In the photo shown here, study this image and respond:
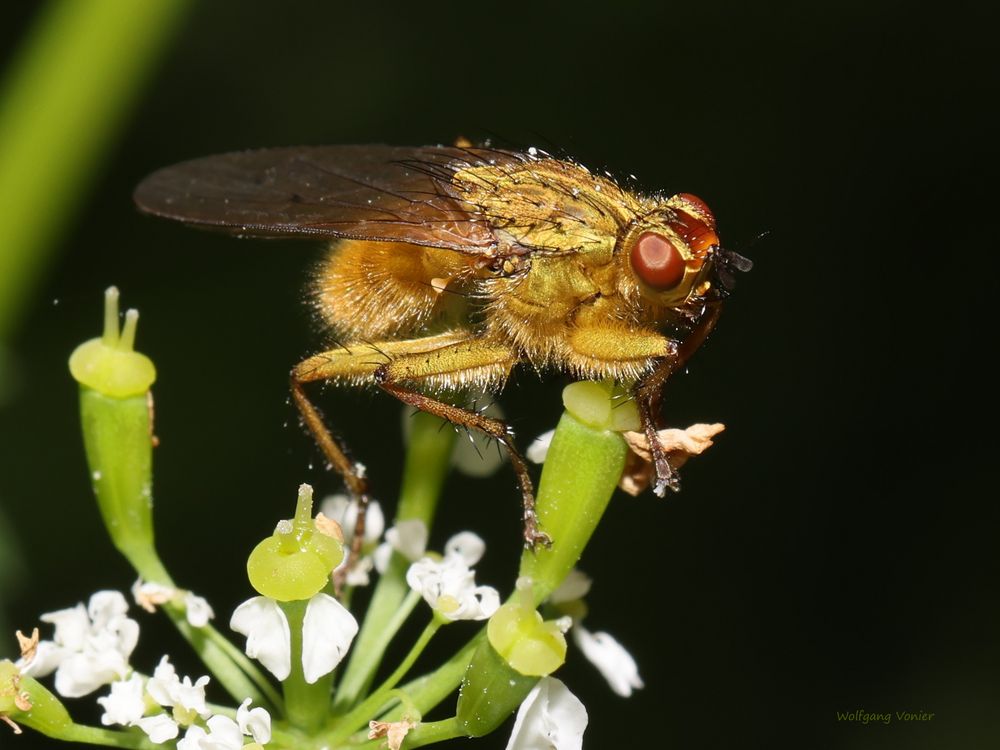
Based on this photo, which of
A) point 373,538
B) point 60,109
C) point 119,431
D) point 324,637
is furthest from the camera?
point 60,109

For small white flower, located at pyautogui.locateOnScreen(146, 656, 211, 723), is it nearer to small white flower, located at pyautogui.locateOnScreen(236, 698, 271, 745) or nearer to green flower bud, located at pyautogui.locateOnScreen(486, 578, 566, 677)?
small white flower, located at pyautogui.locateOnScreen(236, 698, 271, 745)

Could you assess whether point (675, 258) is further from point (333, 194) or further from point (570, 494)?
point (333, 194)

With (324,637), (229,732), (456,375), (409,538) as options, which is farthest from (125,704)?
(456,375)

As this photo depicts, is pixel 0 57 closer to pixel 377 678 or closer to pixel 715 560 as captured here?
pixel 377 678

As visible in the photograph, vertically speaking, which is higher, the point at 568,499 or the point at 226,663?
the point at 568,499

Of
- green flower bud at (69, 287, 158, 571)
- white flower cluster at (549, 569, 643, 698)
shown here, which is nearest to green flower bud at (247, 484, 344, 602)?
green flower bud at (69, 287, 158, 571)

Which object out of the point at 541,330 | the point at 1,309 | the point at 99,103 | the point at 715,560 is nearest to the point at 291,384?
the point at 541,330
